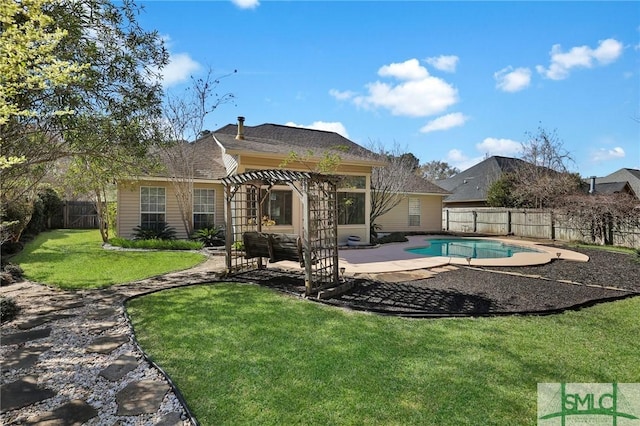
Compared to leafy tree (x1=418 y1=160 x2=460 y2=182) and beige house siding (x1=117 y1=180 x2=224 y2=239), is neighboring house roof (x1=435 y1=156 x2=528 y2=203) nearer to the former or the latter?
beige house siding (x1=117 y1=180 x2=224 y2=239)

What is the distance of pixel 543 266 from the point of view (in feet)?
33.3

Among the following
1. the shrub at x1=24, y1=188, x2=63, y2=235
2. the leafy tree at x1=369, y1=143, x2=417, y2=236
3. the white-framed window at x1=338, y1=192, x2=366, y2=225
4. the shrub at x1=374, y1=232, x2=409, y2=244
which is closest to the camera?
the white-framed window at x1=338, y1=192, x2=366, y2=225

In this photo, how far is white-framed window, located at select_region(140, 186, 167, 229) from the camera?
14.1 m

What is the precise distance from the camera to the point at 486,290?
7.05 metres

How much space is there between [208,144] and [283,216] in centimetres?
762

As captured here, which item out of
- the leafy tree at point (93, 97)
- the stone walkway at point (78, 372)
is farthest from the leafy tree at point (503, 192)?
the stone walkway at point (78, 372)

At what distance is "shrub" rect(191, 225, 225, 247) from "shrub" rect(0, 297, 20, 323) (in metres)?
8.11

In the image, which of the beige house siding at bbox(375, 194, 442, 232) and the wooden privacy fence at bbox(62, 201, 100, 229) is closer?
the beige house siding at bbox(375, 194, 442, 232)

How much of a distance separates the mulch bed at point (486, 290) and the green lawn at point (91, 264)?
2703 mm

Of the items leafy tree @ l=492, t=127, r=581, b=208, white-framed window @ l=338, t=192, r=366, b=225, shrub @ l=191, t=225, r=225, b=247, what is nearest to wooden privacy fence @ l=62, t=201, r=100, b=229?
shrub @ l=191, t=225, r=225, b=247

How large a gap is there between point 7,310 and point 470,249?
15.7 metres

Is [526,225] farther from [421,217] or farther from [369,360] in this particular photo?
[369,360]

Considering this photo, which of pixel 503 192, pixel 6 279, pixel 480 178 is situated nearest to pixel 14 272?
pixel 6 279

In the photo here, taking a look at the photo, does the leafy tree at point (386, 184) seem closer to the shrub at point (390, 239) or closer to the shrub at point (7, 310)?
the shrub at point (390, 239)
